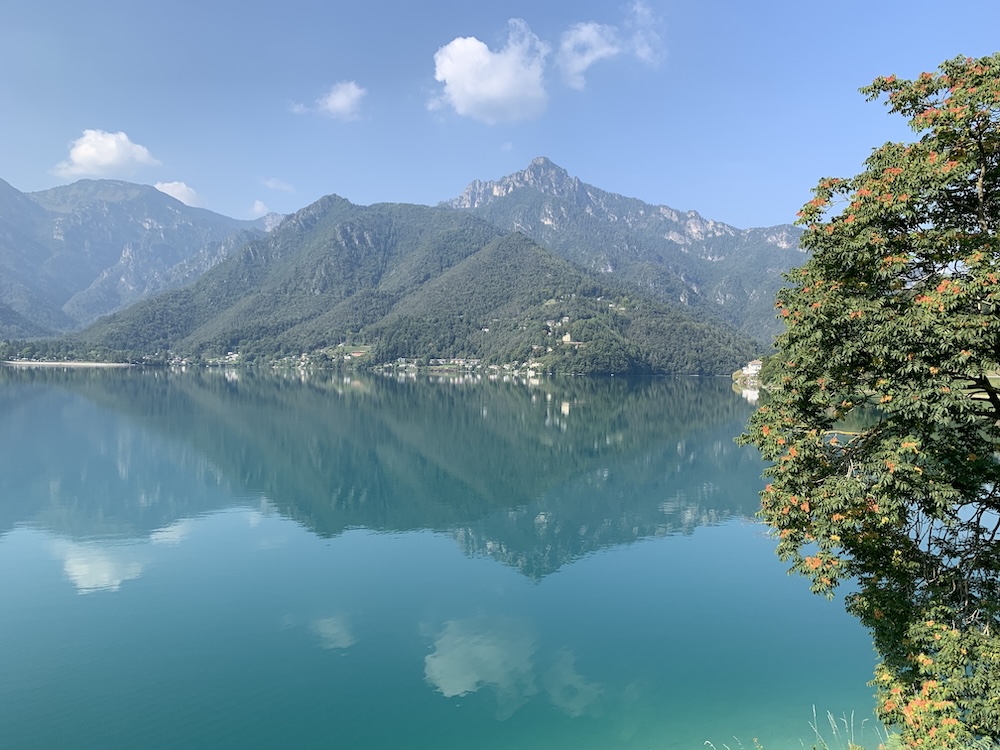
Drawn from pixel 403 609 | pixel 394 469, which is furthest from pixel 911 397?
pixel 394 469

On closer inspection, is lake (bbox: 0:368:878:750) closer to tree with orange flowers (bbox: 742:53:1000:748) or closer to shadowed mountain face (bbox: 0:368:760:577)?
shadowed mountain face (bbox: 0:368:760:577)

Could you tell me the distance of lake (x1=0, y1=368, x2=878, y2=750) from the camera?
1952 cm

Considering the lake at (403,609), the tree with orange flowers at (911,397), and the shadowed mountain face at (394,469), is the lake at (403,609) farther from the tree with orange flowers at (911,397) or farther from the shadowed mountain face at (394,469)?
the tree with orange flowers at (911,397)

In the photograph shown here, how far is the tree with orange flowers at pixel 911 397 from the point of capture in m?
11.9

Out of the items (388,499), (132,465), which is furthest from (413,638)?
(132,465)

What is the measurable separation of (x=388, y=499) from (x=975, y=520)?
44448mm

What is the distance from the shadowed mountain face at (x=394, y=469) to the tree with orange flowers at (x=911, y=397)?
909 inches

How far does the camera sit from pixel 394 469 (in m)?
65.6

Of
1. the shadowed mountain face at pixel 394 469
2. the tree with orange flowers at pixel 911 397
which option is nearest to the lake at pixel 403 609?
the shadowed mountain face at pixel 394 469

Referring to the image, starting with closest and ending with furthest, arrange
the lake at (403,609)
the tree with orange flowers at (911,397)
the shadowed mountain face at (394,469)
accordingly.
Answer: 1. the tree with orange flowers at (911,397)
2. the lake at (403,609)
3. the shadowed mountain face at (394,469)

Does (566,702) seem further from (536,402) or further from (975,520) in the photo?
(536,402)

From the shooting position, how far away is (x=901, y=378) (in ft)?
40.8

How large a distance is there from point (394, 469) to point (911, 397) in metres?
57.9

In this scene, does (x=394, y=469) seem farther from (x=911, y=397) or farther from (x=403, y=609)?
(x=911, y=397)
